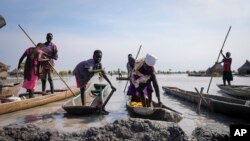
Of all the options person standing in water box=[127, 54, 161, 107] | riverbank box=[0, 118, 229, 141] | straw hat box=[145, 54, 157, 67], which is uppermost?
straw hat box=[145, 54, 157, 67]

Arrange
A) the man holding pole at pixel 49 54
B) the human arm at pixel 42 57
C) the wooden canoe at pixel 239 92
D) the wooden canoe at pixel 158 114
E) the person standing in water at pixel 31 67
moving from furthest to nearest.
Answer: the wooden canoe at pixel 239 92
the man holding pole at pixel 49 54
the human arm at pixel 42 57
the person standing in water at pixel 31 67
the wooden canoe at pixel 158 114

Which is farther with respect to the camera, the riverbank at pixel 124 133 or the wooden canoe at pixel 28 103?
the wooden canoe at pixel 28 103

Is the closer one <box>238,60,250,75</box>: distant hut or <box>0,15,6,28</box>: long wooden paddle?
<box>0,15,6,28</box>: long wooden paddle

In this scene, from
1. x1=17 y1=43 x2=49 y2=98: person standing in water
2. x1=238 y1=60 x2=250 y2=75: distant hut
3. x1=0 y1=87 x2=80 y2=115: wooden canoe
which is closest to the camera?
x1=0 y1=87 x2=80 y2=115: wooden canoe

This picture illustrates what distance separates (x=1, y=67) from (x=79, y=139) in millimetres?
15674

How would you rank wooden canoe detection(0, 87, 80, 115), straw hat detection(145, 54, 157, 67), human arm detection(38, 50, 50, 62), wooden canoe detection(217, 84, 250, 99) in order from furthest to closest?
wooden canoe detection(217, 84, 250, 99) < human arm detection(38, 50, 50, 62) < wooden canoe detection(0, 87, 80, 115) < straw hat detection(145, 54, 157, 67)

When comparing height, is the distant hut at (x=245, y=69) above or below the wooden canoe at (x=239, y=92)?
above

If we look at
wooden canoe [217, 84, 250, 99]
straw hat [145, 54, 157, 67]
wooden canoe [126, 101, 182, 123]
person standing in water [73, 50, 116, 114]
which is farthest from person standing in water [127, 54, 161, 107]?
wooden canoe [217, 84, 250, 99]

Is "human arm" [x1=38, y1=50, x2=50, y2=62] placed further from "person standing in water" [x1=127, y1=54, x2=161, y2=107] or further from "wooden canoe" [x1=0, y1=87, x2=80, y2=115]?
"person standing in water" [x1=127, y1=54, x2=161, y2=107]

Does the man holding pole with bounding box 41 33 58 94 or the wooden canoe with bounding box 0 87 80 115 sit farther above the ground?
the man holding pole with bounding box 41 33 58 94

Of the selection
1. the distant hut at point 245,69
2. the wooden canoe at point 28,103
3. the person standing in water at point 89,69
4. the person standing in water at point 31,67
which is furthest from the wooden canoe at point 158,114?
the distant hut at point 245,69

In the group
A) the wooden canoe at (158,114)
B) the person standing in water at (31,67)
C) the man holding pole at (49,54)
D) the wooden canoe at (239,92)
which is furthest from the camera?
the wooden canoe at (239,92)

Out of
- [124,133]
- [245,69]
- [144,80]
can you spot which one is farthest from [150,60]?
[245,69]

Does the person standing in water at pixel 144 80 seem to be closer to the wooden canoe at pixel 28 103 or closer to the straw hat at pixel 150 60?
the straw hat at pixel 150 60
